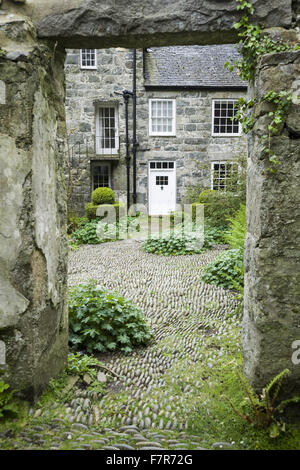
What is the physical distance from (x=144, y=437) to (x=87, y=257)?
22.9 feet

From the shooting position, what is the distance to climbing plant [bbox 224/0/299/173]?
7.49 ft

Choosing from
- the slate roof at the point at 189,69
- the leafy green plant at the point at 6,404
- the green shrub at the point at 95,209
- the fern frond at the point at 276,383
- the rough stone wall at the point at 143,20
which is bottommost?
the leafy green plant at the point at 6,404

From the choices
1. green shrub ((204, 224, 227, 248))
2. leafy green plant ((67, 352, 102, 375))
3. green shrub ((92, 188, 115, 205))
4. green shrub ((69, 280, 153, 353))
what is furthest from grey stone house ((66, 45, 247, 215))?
leafy green plant ((67, 352, 102, 375))

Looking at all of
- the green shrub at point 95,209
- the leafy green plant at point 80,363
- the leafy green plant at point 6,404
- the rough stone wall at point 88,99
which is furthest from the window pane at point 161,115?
the leafy green plant at point 6,404

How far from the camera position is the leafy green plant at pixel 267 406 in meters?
2.37

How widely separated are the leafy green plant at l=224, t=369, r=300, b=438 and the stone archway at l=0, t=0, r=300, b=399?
10cm

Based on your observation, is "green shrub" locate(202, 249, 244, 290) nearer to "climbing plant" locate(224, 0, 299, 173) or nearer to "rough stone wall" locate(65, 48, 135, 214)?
"climbing plant" locate(224, 0, 299, 173)

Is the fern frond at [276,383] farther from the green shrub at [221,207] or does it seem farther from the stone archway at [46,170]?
the green shrub at [221,207]

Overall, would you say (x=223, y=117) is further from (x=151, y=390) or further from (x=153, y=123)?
(x=151, y=390)

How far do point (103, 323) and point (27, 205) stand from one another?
1.93m

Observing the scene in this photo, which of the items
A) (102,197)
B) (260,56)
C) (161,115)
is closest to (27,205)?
(260,56)

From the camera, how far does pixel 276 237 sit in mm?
2416

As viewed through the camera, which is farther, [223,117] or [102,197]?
[223,117]

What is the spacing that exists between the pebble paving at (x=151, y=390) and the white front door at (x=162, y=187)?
9.07m
